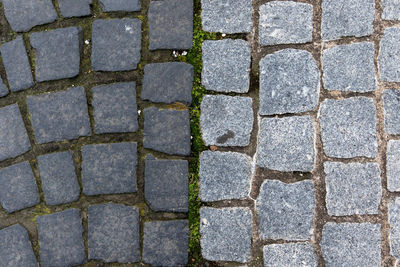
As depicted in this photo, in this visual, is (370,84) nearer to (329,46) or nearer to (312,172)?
(329,46)

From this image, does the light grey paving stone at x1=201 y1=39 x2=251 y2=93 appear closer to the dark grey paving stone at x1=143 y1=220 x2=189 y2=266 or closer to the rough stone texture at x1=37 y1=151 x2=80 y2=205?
the dark grey paving stone at x1=143 y1=220 x2=189 y2=266

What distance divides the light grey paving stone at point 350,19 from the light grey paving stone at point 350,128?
434 mm

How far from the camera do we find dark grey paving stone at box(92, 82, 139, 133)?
257cm

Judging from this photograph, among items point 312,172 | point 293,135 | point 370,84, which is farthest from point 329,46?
point 312,172

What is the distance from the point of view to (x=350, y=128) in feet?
8.12

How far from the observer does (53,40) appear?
2641 millimetres

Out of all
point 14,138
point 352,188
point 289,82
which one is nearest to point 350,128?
point 352,188

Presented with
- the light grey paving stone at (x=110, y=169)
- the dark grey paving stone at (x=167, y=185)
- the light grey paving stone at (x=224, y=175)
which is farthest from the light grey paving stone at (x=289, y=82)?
the light grey paving stone at (x=110, y=169)

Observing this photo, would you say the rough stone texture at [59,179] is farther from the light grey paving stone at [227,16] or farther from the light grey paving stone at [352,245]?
the light grey paving stone at [352,245]

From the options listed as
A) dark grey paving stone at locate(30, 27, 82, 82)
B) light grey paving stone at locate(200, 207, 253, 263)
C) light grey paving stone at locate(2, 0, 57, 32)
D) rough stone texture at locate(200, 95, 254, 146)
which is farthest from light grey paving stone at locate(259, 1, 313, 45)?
light grey paving stone at locate(2, 0, 57, 32)

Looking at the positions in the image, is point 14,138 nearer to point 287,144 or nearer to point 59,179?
point 59,179

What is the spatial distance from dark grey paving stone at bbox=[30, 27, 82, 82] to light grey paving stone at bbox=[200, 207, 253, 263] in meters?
1.31

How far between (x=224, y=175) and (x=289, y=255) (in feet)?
2.13

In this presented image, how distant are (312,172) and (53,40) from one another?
193 centimetres
